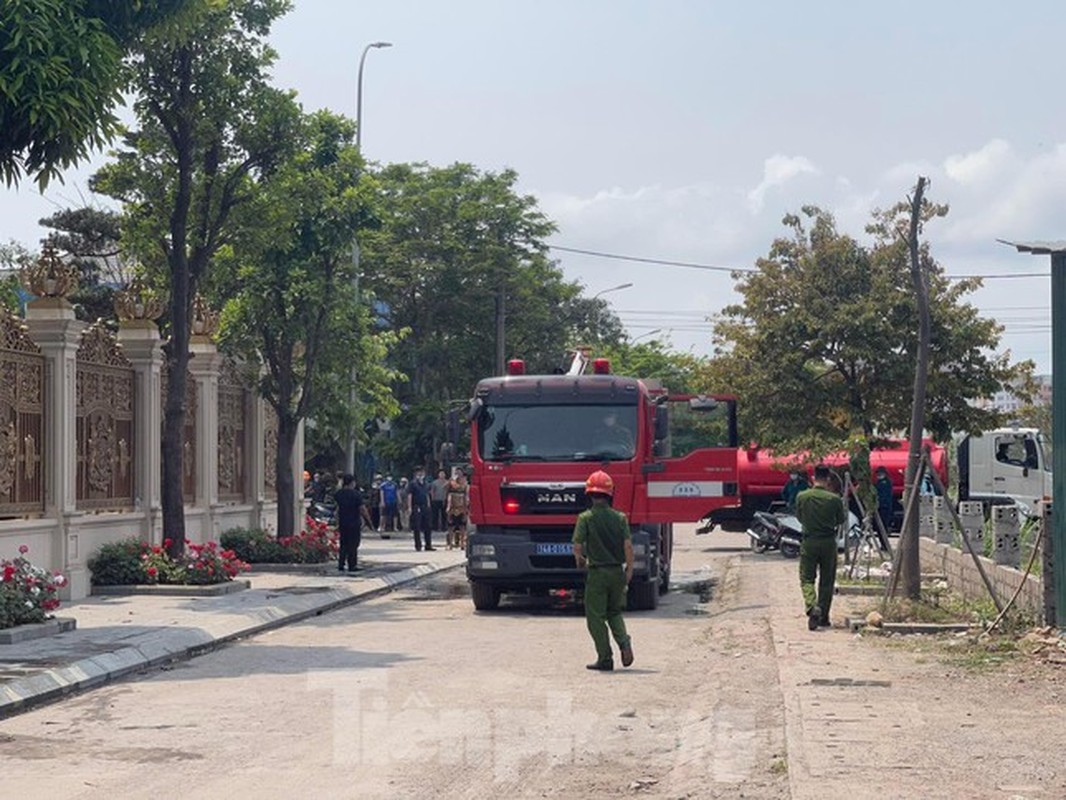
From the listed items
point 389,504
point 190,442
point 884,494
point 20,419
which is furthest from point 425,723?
point 389,504

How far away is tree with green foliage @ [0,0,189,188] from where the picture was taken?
14.9 metres

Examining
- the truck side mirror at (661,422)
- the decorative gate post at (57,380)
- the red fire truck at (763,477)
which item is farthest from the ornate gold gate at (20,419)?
the red fire truck at (763,477)

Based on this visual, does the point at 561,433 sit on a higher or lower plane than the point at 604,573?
higher

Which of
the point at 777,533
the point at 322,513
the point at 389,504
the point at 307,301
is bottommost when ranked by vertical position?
the point at 777,533

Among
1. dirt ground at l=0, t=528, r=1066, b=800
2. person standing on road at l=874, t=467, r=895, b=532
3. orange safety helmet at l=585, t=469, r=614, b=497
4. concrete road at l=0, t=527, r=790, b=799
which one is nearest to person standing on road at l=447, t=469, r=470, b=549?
person standing on road at l=874, t=467, r=895, b=532

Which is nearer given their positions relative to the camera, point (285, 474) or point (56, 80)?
point (56, 80)

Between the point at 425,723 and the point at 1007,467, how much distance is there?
111 ft

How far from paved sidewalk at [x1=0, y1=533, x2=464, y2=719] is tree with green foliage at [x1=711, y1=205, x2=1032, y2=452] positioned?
31.0 feet

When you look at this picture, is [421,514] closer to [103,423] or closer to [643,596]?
[103,423]

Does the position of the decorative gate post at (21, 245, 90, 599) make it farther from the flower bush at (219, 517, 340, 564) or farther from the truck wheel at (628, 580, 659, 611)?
the truck wheel at (628, 580, 659, 611)

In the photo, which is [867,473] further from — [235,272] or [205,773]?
[205,773]

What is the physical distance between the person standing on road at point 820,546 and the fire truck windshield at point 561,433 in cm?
331

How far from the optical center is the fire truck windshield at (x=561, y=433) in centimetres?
2081

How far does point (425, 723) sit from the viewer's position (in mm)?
11352
